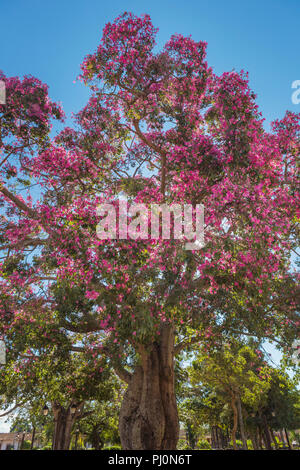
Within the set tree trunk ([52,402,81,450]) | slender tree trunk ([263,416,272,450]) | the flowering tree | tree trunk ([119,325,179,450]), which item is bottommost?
slender tree trunk ([263,416,272,450])

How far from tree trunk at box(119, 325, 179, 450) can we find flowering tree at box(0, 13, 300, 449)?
34mm

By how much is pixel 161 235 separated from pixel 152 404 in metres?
5.09

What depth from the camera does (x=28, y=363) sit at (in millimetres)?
11203

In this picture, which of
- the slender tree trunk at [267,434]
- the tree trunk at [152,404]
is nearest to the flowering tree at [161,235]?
the tree trunk at [152,404]

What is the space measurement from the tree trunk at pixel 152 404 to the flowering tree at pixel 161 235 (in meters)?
0.03

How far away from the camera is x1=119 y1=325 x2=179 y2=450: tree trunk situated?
888 cm

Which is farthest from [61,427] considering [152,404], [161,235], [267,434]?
[267,434]

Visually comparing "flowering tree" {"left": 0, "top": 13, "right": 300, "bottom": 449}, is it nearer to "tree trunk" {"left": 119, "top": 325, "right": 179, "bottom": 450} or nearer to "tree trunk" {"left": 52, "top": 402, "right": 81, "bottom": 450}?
"tree trunk" {"left": 119, "top": 325, "right": 179, "bottom": 450}

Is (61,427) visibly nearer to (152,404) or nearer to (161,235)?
(152,404)

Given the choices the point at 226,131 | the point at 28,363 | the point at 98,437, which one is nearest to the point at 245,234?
the point at 226,131

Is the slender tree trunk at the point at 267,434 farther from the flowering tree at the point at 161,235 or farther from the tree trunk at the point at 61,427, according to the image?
the flowering tree at the point at 161,235

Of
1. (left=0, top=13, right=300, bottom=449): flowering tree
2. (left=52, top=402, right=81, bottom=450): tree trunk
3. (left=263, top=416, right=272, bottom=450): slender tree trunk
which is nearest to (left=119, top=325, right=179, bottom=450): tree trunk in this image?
(left=0, top=13, right=300, bottom=449): flowering tree
